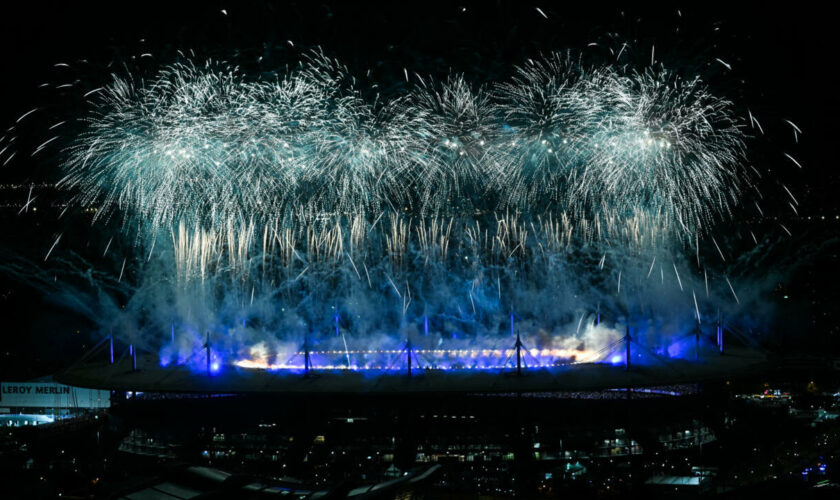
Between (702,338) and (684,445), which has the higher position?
(702,338)

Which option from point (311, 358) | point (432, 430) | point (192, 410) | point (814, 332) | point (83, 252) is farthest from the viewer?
point (814, 332)

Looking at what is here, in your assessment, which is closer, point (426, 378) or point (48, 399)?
point (426, 378)

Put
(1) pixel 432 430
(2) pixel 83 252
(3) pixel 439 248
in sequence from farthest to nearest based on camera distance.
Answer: (2) pixel 83 252
(3) pixel 439 248
(1) pixel 432 430

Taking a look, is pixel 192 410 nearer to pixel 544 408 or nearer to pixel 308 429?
pixel 308 429

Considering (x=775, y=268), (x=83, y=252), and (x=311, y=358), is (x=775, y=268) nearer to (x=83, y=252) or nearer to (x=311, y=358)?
(x=311, y=358)

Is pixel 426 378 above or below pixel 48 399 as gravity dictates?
above

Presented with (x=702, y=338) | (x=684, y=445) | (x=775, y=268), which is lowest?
(x=684, y=445)

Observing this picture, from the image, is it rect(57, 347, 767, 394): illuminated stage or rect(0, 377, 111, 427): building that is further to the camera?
rect(0, 377, 111, 427): building

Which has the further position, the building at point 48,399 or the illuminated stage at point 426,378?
the building at point 48,399

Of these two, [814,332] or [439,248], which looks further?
[814,332]

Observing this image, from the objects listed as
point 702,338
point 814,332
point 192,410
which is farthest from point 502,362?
point 814,332
